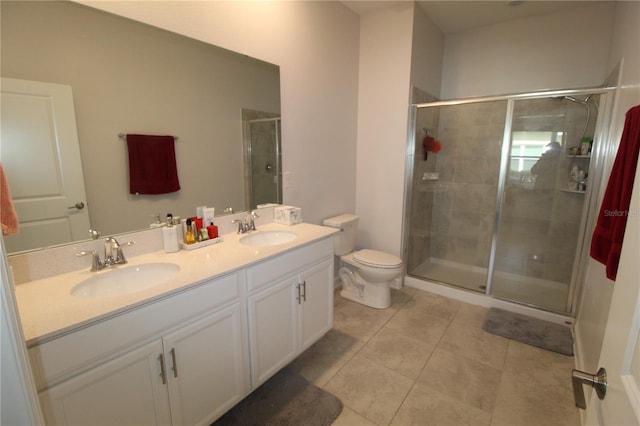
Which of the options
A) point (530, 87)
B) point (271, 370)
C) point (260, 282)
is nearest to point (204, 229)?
point (260, 282)

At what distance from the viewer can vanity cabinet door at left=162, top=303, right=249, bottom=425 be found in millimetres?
1271

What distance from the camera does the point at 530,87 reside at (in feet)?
10.3

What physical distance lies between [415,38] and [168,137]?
2375 millimetres

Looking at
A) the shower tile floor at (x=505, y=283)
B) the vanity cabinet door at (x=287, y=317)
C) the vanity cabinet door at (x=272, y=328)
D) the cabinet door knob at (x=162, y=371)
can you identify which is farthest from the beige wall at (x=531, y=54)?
the cabinet door knob at (x=162, y=371)

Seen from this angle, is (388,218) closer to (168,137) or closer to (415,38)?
(415,38)

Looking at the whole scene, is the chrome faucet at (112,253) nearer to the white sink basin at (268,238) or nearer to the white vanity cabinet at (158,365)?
the white vanity cabinet at (158,365)

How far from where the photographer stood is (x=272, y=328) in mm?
1712

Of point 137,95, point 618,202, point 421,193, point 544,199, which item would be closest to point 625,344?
point 618,202

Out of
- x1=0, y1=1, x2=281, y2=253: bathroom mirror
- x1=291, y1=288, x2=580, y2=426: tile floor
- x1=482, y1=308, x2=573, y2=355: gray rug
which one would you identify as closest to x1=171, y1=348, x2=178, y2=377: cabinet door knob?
x1=0, y1=1, x2=281, y2=253: bathroom mirror

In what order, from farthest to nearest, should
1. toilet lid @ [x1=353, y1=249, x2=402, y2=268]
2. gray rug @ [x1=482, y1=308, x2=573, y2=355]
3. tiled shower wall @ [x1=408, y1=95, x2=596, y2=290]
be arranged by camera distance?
tiled shower wall @ [x1=408, y1=95, x2=596, y2=290]
toilet lid @ [x1=353, y1=249, x2=402, y2=268]
gray rug @ [x1=482, y1=308, x2=573, y2=355]

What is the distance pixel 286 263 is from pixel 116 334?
0.86 m

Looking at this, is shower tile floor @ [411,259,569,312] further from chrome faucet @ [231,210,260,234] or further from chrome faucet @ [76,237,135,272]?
chrome faucet @ [76,237,135,272]

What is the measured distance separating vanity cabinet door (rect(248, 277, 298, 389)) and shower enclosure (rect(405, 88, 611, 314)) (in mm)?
1768

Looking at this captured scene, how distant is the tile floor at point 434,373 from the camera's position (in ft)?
5.50
